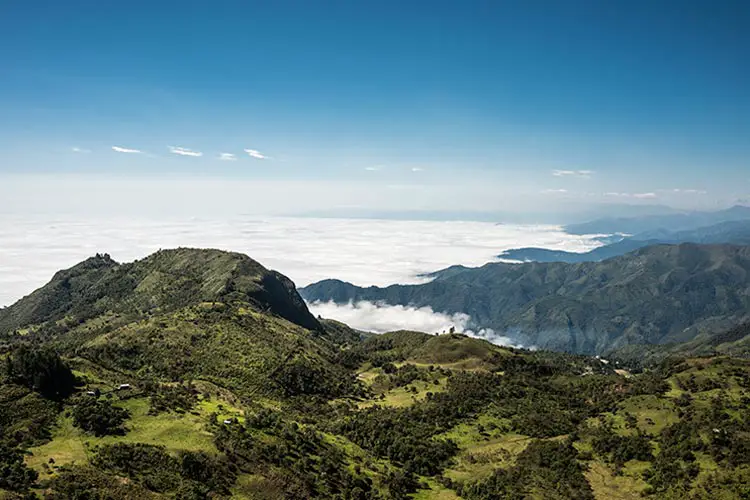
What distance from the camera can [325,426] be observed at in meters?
114

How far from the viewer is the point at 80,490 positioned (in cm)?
5544

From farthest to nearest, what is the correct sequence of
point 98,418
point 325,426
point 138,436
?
point 325,426
point 138,436
point 98,418

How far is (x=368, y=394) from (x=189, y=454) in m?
90.9

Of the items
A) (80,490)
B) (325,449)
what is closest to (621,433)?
(325,449)

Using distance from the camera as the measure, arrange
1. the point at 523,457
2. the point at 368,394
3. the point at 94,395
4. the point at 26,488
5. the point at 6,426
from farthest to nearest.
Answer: the point at 368,394, the point at 523,457, the point at 94,395, the point at 6,426, the point at 26,488

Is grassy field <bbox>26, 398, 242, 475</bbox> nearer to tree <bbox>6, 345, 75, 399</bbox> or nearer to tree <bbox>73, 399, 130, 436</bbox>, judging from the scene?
tree <bbox>73, 399, 130, 436</bbox>

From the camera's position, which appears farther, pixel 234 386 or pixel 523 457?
pixel 234 386

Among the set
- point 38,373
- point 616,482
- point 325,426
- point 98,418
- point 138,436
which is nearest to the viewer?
point 98,418

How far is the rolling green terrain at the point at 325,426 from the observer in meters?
67.9

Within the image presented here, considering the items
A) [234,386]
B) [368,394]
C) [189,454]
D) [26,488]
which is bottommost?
[368,394]

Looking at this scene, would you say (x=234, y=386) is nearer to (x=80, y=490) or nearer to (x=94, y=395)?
(x=94, y=395)

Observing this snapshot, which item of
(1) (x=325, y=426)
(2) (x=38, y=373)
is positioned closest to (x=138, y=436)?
(2) (x=38, y=373)

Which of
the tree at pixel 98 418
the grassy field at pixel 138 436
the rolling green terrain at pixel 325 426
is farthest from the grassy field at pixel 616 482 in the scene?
the tree at pixel 98 418

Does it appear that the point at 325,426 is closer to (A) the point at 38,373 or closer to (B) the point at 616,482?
(A) the point at 38,373
